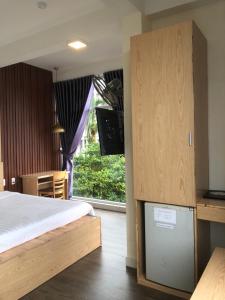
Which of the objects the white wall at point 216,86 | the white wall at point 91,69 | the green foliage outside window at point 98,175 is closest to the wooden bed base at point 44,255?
the white wall at point 216,86

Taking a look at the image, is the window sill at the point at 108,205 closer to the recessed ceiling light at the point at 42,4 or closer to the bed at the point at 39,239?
the bed at the point at 39,239

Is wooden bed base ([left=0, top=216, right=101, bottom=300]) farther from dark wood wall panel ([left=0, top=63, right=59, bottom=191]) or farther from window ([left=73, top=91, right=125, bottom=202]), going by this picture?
dark wood wall panel ([left=0, top=63, right=59, bottom=191])

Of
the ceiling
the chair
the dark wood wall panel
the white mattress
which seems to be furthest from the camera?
the chair

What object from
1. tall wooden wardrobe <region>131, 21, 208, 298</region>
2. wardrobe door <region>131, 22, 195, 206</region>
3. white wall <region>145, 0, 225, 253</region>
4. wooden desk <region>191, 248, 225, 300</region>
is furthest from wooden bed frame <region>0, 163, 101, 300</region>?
wooden desk <region>191, 248, 225, 300</region>

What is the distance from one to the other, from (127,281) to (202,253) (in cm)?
78

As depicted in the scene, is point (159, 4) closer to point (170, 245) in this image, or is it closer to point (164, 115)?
point (164, 115)

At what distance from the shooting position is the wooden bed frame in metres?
2.33

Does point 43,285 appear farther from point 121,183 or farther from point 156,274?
point 121,183

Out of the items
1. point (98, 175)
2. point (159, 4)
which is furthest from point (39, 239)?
point (98, 175)

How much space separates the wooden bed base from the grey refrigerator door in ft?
3.02

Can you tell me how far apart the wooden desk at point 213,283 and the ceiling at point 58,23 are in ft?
7.68

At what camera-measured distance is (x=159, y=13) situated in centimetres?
273

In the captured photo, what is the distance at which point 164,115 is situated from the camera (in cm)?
234

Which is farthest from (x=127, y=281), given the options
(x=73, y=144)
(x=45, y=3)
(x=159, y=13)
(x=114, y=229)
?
(x=73, y=144)
